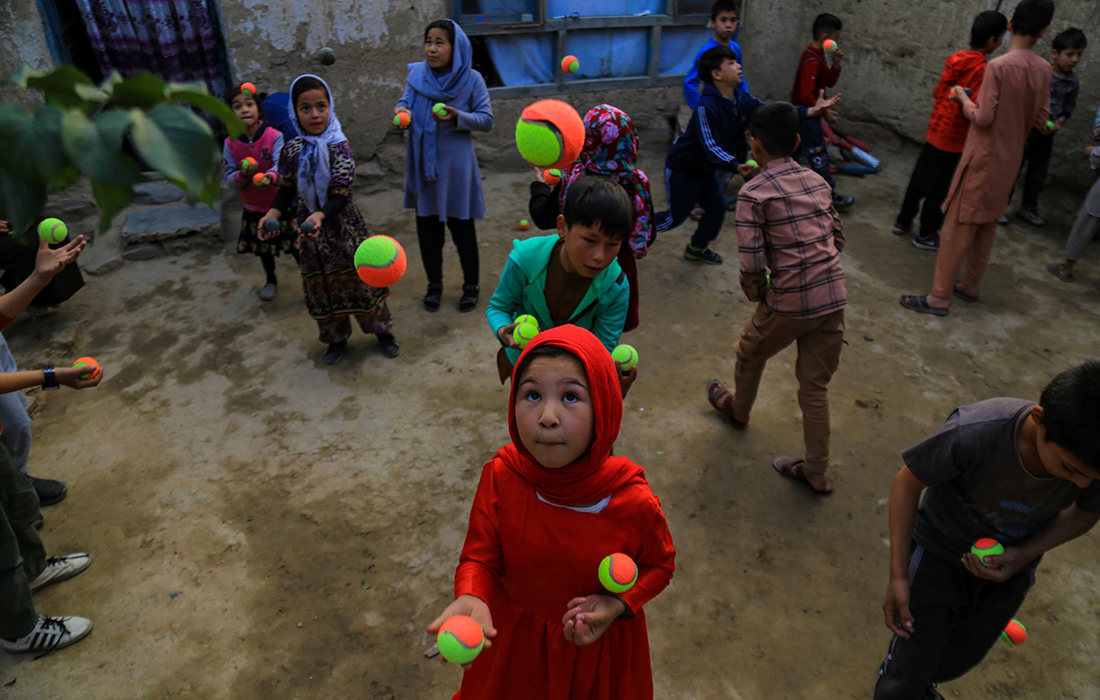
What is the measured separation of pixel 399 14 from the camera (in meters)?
6.16

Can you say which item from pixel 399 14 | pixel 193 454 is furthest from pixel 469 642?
pixel 399 14

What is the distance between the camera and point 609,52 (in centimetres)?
726

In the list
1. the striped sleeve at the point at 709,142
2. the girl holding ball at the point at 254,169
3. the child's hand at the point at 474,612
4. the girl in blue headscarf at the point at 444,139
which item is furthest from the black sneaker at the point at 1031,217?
the child's hand at the point at 474,612

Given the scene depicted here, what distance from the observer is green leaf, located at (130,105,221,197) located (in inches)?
22.7

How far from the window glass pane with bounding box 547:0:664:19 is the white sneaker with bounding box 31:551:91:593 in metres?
6.20

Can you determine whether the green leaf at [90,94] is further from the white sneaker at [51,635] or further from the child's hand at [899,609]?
the white sneaker at [51,635]

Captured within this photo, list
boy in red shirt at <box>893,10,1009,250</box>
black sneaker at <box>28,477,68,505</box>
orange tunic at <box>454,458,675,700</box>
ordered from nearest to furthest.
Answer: orange tunic at <box>454,458,675,700</box> < black sneaker at <box>28,477,68,505</box> < boy in red shirt at <box>893,10,1009,250</box>

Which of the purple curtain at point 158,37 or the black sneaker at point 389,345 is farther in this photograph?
the purple curtain at point 158,37

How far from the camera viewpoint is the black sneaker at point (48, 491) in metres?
3.18

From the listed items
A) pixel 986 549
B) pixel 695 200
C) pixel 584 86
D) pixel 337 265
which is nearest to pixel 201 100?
pixel 986 549

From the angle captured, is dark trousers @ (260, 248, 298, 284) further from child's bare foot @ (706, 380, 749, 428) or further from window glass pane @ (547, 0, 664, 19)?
window glass pane @ (547, 0, 664, 19)

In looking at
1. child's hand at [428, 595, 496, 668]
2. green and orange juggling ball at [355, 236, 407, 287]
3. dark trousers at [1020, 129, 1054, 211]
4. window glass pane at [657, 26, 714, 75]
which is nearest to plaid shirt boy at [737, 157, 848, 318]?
green and orange juggling ball at [355, 236, 407, 287]

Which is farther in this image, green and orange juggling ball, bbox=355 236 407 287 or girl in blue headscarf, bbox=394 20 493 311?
girl in blue headscarf, bbox=394 20 493 311

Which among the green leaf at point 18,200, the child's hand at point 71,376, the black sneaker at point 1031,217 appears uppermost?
the green leaf at point 18,200
